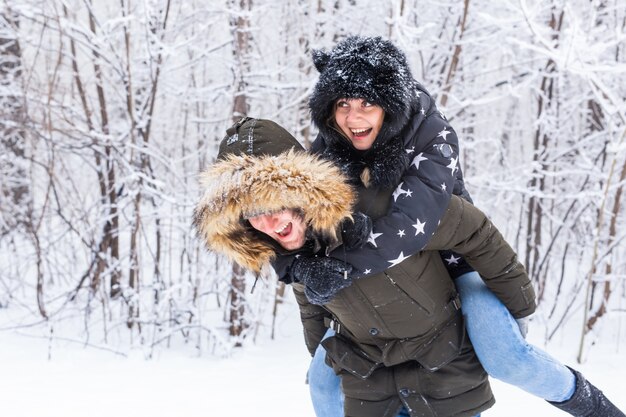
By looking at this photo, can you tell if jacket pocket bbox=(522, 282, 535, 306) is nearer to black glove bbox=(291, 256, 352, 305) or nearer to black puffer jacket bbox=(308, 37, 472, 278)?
black puffer jacket bbox=(308, 37, 472, 278)

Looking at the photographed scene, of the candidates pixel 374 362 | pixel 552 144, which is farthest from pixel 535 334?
pixel 374 362

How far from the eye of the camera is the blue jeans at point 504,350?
2.09m

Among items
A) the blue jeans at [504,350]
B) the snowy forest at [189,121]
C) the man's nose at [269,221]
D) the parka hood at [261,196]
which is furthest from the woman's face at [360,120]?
the snowy forest at [189,121]

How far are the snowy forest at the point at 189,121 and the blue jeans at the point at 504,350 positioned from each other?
92.7 inches

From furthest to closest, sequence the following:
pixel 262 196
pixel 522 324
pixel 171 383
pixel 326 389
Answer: pixel 171 383 < pixel 326 389 < pixel 522 324 < pixel 262 196

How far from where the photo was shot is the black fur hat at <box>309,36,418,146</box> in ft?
6.55

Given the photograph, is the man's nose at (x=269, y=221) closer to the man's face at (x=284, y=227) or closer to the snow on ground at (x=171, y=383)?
the man's face at (x=284, y=227)

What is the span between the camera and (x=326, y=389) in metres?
2.42

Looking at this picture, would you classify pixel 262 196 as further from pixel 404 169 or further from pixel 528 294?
pixel 528 294

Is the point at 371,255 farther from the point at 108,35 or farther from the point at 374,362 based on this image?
the point at 108,35

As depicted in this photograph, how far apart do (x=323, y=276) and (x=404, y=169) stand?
17.7 inches

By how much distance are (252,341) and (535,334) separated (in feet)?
7.89

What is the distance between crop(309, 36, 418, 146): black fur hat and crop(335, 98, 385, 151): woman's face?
0.02 metres

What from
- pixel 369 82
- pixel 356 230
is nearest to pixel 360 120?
pixel 369 82
